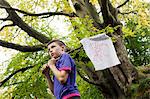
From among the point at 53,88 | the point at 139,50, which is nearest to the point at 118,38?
the point at 139,50

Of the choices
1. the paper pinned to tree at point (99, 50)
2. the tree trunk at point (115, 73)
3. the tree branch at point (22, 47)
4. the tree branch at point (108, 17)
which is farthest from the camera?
the tree trunk at point (115, 73)

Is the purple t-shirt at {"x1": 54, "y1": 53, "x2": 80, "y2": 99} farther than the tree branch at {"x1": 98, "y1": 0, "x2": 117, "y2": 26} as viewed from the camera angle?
No

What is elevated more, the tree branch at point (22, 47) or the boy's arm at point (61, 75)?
the tree branch at point (22, 47)

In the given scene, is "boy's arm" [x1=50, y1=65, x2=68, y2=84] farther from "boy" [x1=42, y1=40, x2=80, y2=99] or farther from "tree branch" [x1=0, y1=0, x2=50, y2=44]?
"tree branch" [x1=0, y1=0, x2=50, y2=44]

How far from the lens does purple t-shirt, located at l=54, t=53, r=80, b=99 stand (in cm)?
258

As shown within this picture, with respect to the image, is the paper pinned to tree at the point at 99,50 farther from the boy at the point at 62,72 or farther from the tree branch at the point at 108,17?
the boy at the point at 62,72

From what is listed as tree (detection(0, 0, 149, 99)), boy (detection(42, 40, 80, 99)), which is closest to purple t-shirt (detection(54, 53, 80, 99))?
boy (detection(42, 40, 80, 99))

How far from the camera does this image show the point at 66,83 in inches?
102

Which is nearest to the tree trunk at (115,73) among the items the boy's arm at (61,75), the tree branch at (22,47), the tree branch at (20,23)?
the tree branch at (20,23)

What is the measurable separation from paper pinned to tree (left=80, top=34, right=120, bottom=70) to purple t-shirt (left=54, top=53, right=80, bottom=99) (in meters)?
2.94

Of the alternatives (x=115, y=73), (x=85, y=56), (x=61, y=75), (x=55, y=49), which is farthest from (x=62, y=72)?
(x=115, y=73)

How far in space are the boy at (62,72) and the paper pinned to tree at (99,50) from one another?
2886mm

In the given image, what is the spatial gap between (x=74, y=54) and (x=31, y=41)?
2.14 m

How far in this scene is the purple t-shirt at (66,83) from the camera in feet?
8.46
